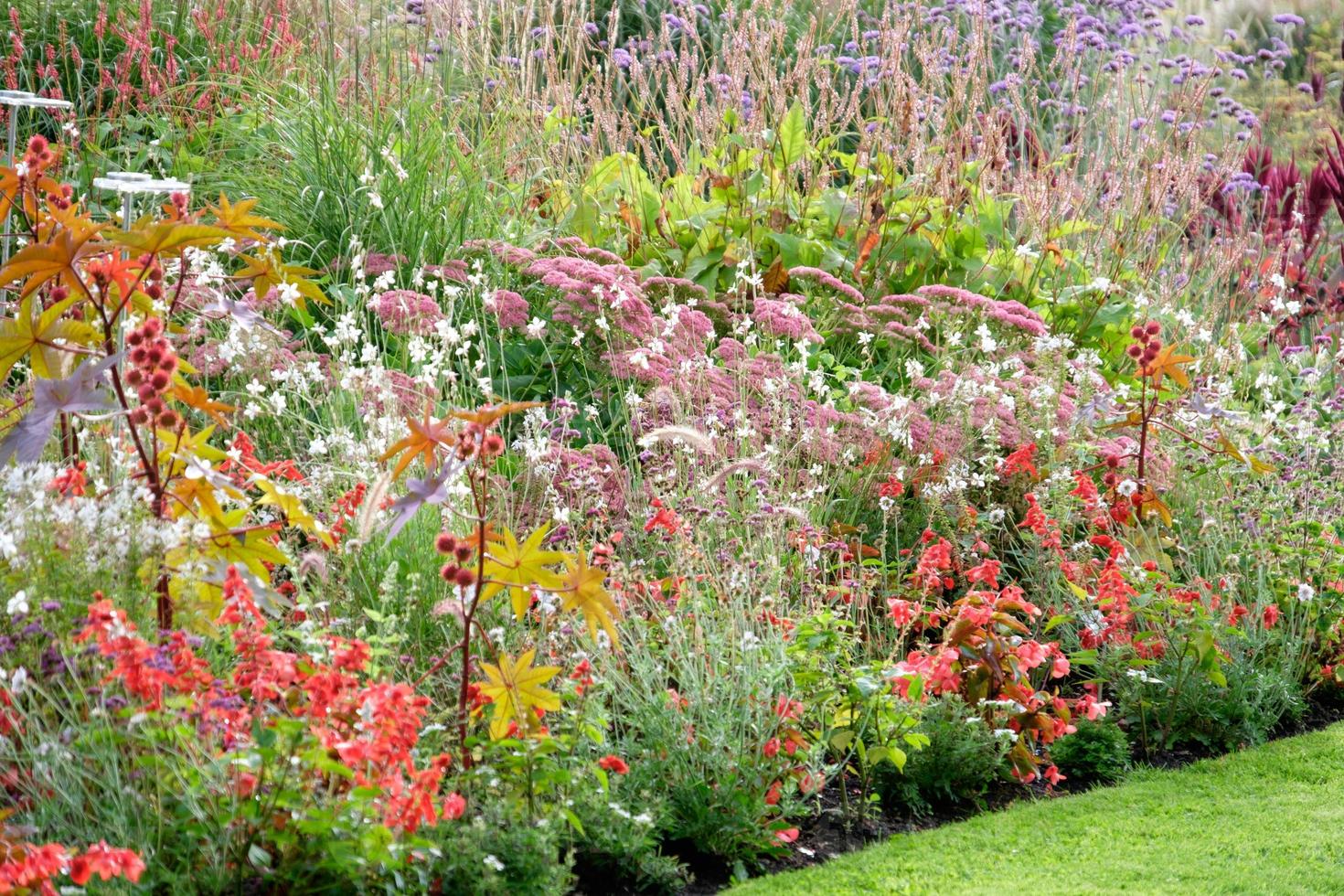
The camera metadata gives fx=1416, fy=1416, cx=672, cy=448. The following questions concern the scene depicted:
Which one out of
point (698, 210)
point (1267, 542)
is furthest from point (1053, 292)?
point (1267, 542)

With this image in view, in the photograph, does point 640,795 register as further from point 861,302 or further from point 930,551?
point 861,302

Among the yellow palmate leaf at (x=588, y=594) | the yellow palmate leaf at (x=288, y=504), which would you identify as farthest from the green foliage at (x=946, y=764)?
the yellow palmate leaf at (x=288, y=504)

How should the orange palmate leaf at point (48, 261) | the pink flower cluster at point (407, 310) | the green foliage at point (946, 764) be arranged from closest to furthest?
the orange palmate leaf at point (48, 261), the green foliage at point (946, 764), the pink flower cluster at point (407, 310)

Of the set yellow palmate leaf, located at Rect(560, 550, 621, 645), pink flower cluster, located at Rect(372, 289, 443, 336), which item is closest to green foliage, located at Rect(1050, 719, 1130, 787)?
yellow palmate leaf, located at Rect(560, 550, 621, 645)

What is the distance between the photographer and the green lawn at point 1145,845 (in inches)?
114

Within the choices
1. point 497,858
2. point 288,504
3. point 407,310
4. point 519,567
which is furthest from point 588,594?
point 407,310

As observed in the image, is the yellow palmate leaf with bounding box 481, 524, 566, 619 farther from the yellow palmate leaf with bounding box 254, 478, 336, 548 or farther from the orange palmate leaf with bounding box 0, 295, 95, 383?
the orange palmate leaf with bounding box 0, 295, 95, 383

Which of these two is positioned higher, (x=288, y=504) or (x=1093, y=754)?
(x=288, y=504)

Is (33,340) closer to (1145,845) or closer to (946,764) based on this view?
(946,764)

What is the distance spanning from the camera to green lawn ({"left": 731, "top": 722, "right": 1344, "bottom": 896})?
290 centimetres

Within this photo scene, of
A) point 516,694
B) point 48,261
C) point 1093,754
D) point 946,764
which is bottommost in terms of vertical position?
point 1093,754

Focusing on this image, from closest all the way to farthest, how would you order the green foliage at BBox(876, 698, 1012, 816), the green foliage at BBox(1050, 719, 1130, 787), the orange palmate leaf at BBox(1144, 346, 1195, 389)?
the green foliage at BBox(876, 698, 1012, 816), the green foliage at BBox(1050, 719, 1130, 787), the orange palmate leaf at BBox(1144, 346, 1195, 389)

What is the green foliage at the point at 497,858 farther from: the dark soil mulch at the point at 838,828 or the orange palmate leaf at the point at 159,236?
the orange palmate leaf at the point at 159,236

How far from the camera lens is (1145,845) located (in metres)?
3.13
